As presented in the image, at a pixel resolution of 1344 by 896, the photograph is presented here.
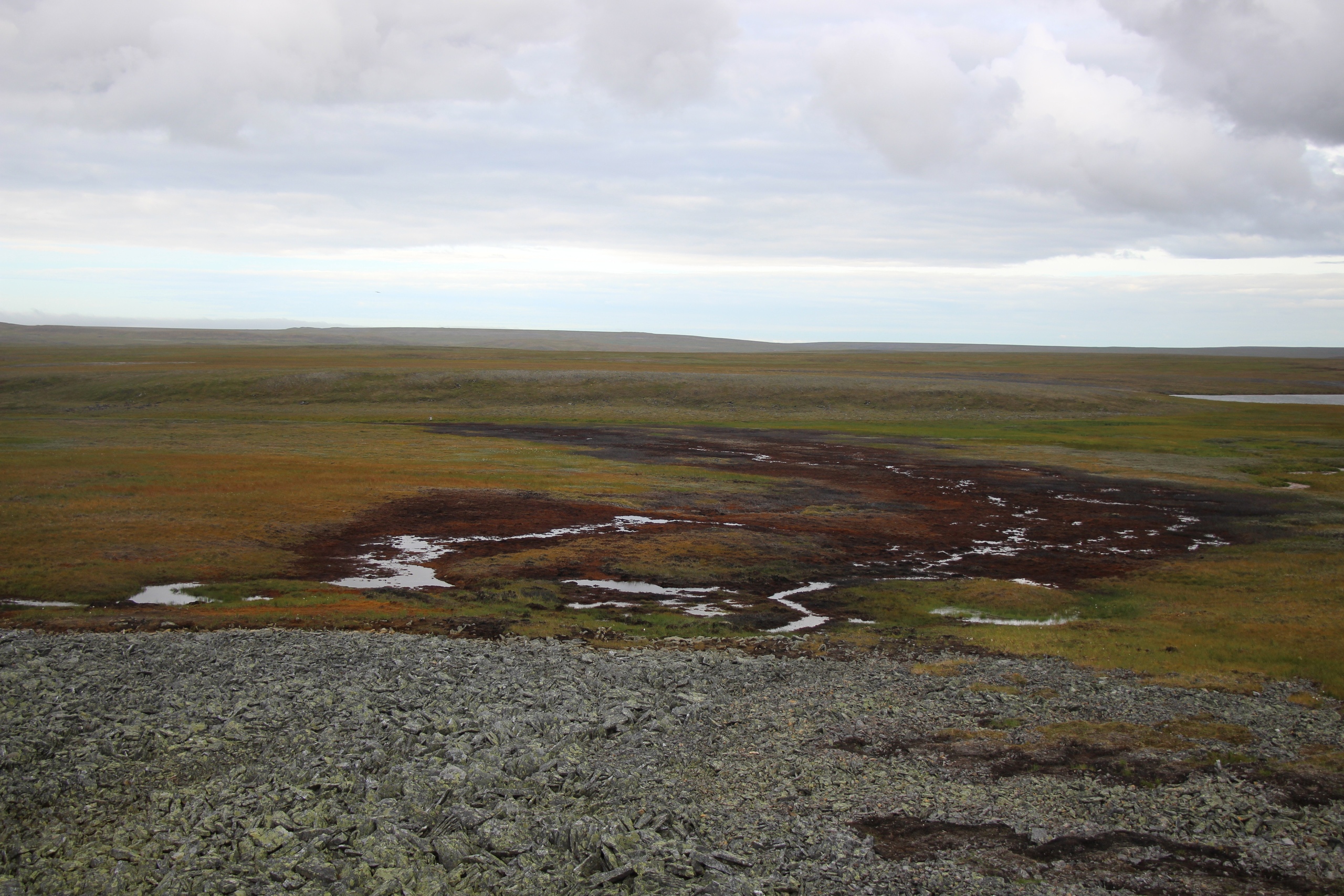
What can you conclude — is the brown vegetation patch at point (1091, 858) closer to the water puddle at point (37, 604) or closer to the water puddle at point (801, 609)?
the water puddle at point (801, 609)

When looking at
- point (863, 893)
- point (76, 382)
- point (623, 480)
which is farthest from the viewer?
point (76, 382)

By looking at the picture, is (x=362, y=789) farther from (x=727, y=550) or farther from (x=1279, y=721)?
(x=727, y=550)

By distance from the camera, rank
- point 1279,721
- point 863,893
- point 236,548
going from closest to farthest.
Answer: point 863,893
point 1279,721
point 236,548

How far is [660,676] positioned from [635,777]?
22.8 ft

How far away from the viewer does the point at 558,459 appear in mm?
76812

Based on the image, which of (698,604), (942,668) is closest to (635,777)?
(942,668)

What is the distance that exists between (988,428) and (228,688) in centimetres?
9636

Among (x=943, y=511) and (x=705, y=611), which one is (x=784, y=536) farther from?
(x=943, y=511)

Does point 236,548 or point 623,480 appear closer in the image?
point 236,548

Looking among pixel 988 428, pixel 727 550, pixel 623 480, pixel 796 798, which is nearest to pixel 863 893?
pixel 796 798

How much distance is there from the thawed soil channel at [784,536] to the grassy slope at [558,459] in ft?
9.02

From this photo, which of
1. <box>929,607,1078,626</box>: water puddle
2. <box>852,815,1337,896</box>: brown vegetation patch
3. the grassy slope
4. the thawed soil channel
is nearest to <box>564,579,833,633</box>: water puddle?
the thawed soil channel

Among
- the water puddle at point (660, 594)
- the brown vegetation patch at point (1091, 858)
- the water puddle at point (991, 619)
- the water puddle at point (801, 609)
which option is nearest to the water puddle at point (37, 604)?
the water puddle at point (660, 594)

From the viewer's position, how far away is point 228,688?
2511 centimetres
